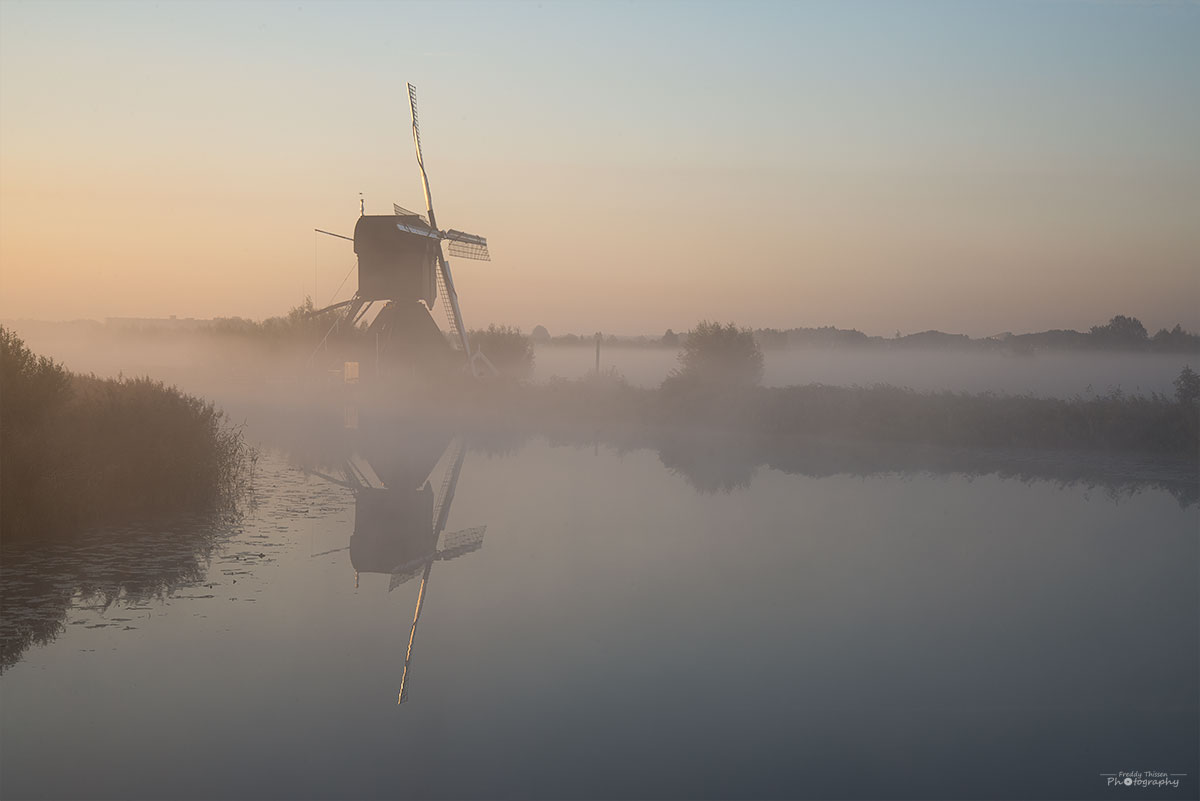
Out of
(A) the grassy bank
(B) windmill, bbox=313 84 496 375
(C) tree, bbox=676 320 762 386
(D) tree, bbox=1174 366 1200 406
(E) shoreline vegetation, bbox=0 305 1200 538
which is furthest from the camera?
(C) tree, bbox=676 320 762 386

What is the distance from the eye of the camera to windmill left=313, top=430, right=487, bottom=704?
1264 cm

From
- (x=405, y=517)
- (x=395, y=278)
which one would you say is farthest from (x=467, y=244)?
(x=405, y=517)

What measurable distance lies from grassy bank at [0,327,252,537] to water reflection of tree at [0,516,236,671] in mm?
792

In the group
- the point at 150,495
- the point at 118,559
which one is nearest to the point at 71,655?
the point at 118,559

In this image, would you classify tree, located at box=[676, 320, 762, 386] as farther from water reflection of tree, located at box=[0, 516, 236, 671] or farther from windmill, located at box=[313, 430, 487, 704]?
water reflection of tree, located at box=[0, 516, 236, 671]

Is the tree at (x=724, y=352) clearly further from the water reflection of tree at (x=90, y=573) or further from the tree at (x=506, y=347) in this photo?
the water reflection of tree at (x=90, y=573)

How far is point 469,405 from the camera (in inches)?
1524

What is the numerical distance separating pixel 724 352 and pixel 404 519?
106ft

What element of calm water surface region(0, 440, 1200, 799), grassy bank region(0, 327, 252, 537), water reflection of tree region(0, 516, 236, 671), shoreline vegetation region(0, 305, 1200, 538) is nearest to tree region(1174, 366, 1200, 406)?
shoreline vegetation region(0, 305, 1200, 538)

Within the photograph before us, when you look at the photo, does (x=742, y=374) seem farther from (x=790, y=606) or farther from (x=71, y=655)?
(x=71, y=655)

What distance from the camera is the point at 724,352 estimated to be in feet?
154

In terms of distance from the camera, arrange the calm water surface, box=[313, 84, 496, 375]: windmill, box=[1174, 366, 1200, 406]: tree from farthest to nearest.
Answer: box=[313, 84, 496, 375]: windmill
box=[1174, 366, 1200, 406]: tree
the calm water surface

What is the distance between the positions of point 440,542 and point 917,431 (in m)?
19.5

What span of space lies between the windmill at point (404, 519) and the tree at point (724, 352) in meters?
22.5
